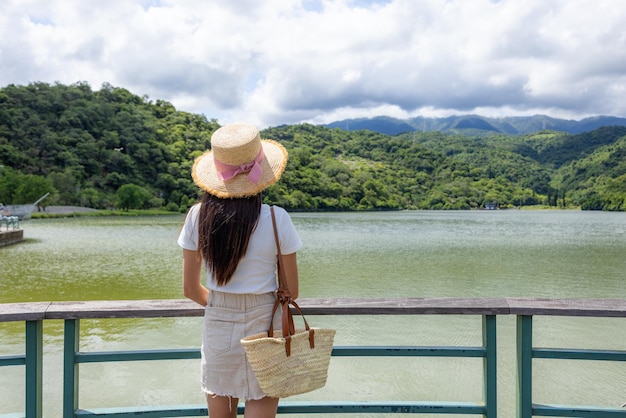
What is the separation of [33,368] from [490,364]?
1477mm

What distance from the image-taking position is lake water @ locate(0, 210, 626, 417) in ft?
18.6

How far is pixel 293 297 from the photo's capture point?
1.53 m

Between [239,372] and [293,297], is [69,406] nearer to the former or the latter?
[239,372]

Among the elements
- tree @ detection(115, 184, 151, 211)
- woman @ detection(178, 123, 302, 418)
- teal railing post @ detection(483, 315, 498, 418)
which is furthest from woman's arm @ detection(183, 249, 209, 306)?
tree @ detection(115, 184, 151, 211)

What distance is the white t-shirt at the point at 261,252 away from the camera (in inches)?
59.0

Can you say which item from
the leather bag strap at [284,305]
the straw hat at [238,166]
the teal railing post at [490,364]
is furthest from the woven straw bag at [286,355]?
the teal railing post at [490,364]

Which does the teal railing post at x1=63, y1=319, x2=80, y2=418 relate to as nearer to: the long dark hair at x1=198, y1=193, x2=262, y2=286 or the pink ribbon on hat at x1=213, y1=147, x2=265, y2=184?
the long dark hair at x1=198, y1=193, x2=262, y2=286

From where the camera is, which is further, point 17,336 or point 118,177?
point 118,177

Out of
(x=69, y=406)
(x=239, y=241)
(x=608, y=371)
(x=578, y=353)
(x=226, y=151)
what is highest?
(x=226, y=151)

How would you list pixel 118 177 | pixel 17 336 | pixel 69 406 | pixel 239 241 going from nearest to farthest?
pixel 239 241
pixel 69 406
pixel 17 336
pixel 118 177

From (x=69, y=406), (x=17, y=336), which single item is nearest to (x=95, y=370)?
(x=17, y=336)

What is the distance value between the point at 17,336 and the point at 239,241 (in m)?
7.12

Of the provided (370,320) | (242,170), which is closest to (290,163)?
(370,320)

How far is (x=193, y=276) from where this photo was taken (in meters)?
1.57
